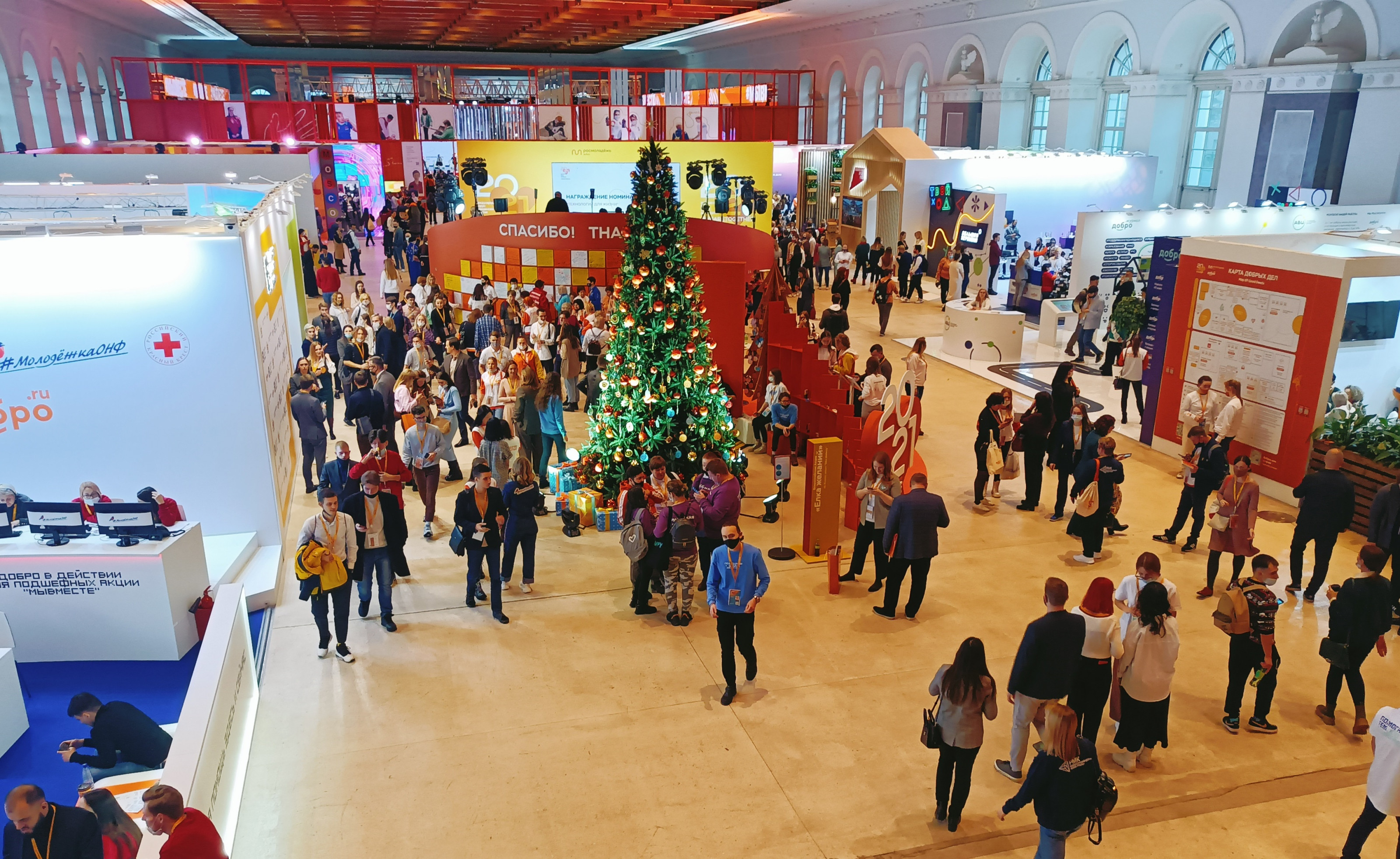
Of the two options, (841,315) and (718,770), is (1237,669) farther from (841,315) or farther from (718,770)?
(841,315)

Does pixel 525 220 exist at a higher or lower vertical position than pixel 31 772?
higher

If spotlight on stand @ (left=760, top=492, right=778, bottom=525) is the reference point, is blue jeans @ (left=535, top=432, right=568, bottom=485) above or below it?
above

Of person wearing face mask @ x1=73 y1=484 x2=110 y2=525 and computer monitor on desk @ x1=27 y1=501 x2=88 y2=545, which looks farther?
person wearing face mask @ x1=73 y1=484 x2=110 y2=525

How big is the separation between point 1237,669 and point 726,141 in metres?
20.1

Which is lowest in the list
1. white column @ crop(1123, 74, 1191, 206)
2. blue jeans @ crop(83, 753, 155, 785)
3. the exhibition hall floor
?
the exhibition hall floor

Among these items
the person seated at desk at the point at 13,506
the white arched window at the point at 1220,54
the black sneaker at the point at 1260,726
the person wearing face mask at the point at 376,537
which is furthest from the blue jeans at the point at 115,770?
the white arched window at the point at 1220,54

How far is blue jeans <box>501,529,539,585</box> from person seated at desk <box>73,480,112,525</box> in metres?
2.81

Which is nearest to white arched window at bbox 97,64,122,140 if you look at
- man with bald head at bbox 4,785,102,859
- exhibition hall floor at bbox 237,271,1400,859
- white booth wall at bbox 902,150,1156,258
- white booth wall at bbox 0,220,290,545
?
white booth wall at bbox 902,150,1156,258

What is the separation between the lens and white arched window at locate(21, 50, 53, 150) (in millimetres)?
23312

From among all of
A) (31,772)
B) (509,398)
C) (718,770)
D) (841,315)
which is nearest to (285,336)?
(509,398)

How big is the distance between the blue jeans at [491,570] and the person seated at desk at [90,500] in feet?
8.41

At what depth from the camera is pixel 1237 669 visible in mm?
5648

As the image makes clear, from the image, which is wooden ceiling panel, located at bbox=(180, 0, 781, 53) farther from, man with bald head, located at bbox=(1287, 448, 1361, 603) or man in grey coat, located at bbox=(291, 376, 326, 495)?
man with bald head, located at bbox=(1287, 448, 1361, 603)

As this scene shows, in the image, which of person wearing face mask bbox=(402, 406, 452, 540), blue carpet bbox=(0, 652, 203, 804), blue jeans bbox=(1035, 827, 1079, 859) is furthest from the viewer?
person wearing face mask bbox=(402, 406, 452, 540)
